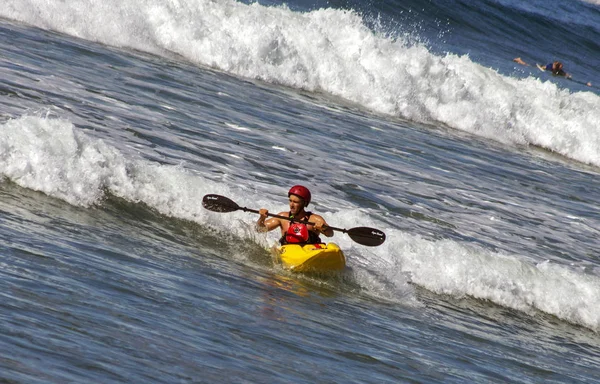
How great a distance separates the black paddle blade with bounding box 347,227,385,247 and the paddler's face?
0.55 m

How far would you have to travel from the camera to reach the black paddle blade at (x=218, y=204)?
35.5 ft

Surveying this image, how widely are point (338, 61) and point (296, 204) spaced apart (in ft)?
43.2

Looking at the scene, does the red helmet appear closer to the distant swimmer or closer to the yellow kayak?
the yellow kayak

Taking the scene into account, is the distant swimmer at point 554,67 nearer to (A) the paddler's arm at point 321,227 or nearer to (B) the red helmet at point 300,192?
(A) the paddler's arm at point 321,227

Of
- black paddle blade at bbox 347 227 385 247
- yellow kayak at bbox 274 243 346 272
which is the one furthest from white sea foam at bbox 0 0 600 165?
yellow kayak at bbox 274 243 346 272

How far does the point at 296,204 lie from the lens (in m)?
10.7

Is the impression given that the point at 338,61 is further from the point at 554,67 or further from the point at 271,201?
the point at 271,201

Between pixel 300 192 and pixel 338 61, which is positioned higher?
pixel 300 192

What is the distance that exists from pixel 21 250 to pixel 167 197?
10.9 feet

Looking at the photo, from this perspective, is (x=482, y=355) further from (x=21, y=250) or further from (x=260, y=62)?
(x=260, y=62)

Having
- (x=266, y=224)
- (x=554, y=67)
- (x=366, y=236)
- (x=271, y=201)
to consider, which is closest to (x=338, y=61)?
(x=554, y=67)

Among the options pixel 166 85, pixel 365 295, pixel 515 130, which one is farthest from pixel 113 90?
pixel 515 130

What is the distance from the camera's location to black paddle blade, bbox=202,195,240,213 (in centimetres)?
1081

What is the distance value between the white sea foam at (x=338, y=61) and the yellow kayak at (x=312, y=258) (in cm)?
1082
